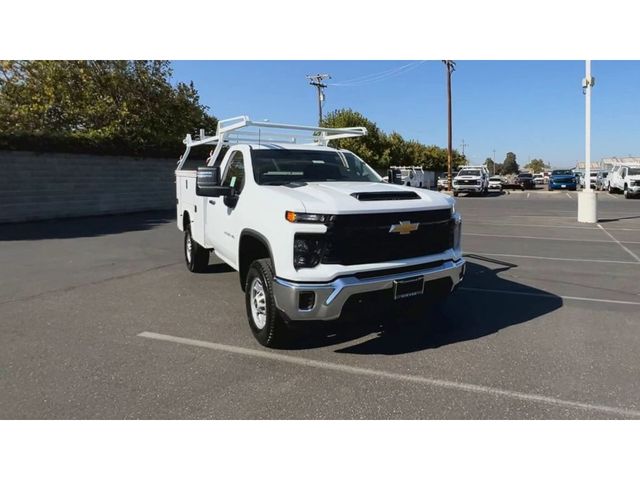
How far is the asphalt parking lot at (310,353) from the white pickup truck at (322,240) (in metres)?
0.40

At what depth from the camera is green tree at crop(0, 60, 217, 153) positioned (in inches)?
729

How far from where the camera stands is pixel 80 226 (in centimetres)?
1412

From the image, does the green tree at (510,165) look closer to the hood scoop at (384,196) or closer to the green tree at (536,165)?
the green tree at (536,165)

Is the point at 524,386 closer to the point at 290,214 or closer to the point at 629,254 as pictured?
the point at 290,214

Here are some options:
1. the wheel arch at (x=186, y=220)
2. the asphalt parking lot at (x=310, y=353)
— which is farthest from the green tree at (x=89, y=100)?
the asphalt parking lot at (x=310, y=353)

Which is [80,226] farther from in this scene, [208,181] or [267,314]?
[267,314]

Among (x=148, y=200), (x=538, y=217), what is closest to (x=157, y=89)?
(x=148, y=200)

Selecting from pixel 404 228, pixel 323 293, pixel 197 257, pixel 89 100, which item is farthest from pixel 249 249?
pixel 89 100

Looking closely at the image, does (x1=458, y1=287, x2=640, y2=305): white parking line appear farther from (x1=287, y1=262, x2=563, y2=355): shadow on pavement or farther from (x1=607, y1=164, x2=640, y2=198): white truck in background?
(x1=607, y1=164, x2=640, y2=198): white truck in background

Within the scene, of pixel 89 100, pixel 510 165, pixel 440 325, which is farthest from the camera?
pixel 510 165

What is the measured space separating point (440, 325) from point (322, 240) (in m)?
1.93

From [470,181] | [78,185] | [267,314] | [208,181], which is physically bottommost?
[267,314]

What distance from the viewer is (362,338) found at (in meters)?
4.63

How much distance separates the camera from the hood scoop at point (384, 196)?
4.11m
